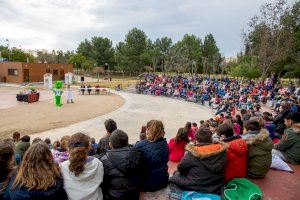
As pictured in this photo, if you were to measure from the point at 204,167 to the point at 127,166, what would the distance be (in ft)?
3.31

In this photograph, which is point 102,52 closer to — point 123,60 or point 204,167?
point 123,60

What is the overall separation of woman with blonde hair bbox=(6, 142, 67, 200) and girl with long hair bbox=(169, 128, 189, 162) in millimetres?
2910

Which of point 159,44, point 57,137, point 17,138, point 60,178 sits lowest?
point 57,137

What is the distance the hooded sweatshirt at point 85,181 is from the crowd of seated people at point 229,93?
10965mm

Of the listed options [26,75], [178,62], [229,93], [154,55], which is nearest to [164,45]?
[154,55]

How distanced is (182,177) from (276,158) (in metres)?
2.27

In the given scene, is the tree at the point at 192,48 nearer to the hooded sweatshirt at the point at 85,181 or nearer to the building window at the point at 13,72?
the building window at the point at 13,72

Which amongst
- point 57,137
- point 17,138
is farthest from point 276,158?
point 57,137

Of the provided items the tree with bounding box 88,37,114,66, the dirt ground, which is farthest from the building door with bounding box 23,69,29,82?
the dirt ground

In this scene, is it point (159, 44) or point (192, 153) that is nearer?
A: point (192, 153)

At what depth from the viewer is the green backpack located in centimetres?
369

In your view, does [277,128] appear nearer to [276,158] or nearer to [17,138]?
[276,158]

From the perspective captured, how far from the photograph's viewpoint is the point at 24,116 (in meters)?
16.4

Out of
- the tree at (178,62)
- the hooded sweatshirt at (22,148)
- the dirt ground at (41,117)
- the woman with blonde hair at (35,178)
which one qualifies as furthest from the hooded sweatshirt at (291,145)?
the tree at (178,62)
